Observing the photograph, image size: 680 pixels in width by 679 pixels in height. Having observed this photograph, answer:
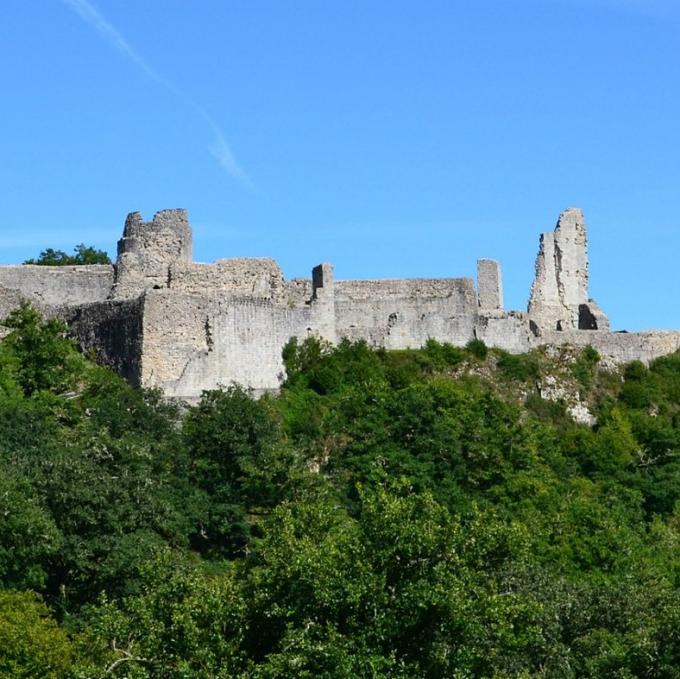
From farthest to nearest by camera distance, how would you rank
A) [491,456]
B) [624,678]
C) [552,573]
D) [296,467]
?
1. [491,456]
2. [296,467]
3. [552,573]
4. [624,678]

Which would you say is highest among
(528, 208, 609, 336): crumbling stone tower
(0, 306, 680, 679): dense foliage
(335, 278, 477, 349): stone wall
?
(528, 208, 609, 336): crumbling stone tower

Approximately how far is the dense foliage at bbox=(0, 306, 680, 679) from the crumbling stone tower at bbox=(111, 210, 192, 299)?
10.8 feet

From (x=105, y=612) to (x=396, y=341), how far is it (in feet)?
73.9

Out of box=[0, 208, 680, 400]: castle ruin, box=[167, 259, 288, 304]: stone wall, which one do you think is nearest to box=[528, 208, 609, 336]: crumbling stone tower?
box=[0, 208, 680, 400]: castle ruin

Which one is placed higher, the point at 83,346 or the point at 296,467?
the point at 83,346

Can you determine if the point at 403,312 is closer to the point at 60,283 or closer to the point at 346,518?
the point at 60,283

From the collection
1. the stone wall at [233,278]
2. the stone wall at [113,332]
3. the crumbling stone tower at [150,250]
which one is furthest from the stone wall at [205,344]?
the crumbling stone tower at [150,250]

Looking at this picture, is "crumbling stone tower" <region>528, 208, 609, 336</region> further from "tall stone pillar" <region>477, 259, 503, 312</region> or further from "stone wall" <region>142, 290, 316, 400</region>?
"stone wall" <region>142, 290, 316, 400</region>

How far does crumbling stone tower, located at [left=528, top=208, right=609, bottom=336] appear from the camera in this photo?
221ft

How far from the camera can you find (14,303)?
60.3 m

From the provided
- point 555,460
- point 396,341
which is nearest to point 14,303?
point 396,341

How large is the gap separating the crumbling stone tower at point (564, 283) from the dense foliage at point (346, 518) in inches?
103

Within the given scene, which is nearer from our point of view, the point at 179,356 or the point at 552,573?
the point at 552,573

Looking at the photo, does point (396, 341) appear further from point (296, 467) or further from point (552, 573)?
point (552, 573)
